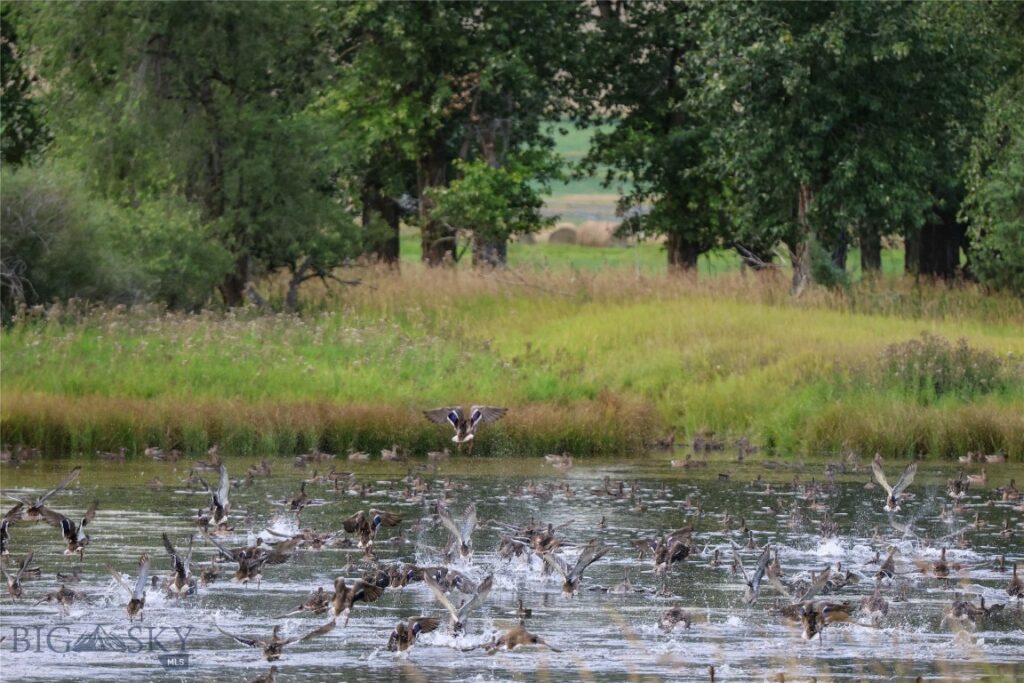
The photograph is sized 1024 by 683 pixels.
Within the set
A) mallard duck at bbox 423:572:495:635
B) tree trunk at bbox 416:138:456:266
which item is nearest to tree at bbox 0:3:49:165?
tree trunk at bbox 416:138:456:266

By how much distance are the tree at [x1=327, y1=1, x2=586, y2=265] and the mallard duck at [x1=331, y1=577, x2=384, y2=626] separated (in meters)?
30.9

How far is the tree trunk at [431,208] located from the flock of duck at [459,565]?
27745 millimetres

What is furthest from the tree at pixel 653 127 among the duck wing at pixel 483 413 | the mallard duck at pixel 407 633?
the mallard duck at pixel 407 633

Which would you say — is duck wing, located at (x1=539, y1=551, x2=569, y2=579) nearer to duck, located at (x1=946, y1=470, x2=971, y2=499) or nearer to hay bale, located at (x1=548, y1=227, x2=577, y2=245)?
duck, located at (x1=946, y1=470, x2=971, y2=499)

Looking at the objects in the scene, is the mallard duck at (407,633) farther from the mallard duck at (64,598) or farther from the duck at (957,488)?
the duck at (957,488)

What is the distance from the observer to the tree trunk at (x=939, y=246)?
47.4m

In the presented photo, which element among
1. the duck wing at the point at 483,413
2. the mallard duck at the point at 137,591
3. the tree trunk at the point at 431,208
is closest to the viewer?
the mallard duck at the point at 137,591

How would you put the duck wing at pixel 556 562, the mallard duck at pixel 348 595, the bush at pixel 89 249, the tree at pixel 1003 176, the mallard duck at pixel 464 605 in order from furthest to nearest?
the tree at pixel 1003 176
the bush at pixel 89 249
the duck wing at pixel 556 562
the mallard duck at pixel 348 595
the mallard duck at pixel 464 605

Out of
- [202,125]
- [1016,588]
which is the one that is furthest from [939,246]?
[1016,588]

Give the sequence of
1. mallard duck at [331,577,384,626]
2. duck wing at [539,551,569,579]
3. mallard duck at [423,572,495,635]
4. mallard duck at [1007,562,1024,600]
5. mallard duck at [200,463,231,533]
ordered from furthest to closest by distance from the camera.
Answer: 1. mallard duck at [200,463,231,533]
2. duck wing at [539,551,569,579]
3. mallard duck at [1007,562,1024,600]
4. mallard duck at [331,577,384,626]
5. mallard duck at [423,572,495,635]

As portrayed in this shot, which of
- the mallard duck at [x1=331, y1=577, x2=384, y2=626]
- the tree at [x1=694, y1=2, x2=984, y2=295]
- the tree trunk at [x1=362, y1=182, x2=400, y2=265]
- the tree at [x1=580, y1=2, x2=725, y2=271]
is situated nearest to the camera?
the mallard duck at [x1=331, y1=577, x2=384, y2=626]

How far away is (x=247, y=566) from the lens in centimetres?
1612

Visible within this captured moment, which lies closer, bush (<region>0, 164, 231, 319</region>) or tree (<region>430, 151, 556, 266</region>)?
bush (<region>0, 164, 231, 319</region>)

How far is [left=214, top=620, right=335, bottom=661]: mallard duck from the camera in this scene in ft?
44.2
